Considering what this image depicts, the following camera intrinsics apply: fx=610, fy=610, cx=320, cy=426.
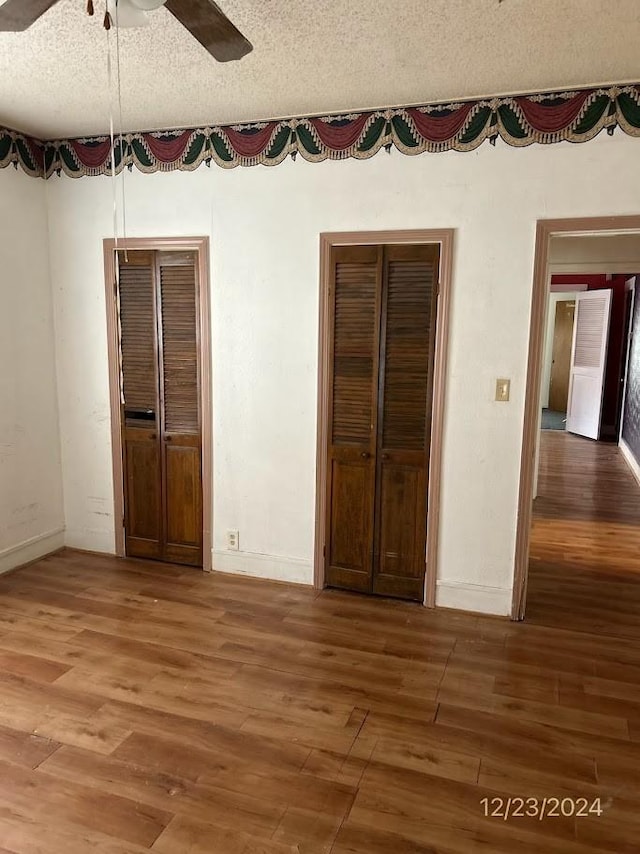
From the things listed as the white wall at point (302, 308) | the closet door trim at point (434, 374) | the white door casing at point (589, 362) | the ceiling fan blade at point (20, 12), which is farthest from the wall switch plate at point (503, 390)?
the white door casing at point (589, 362)

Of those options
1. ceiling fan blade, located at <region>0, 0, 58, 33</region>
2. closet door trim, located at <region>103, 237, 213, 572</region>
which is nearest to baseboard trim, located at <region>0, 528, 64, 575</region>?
closet door trim, located at <region>103, 237, 213, 572</region>

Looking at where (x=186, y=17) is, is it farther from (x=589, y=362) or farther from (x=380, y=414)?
(x=589, y=362)

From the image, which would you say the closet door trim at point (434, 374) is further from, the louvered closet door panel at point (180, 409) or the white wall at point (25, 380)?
the white wall at point (25, 380)

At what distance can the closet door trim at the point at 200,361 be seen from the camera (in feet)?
11.9

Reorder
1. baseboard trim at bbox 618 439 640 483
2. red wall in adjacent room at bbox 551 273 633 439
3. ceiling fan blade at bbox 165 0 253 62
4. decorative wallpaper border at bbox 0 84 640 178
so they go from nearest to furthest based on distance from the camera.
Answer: ceiling fan blade at bbox 165 0 253 62 → decorative wallpaper border at bbox 0 84 640 178 → baseboard trim at bbox 618 439 640 483 → red wall in adjacent room at bbox 551 273 633 439

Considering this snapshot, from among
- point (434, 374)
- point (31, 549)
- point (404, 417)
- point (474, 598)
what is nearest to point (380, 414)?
point (404, 417)

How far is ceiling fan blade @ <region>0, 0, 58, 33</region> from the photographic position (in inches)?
69.4

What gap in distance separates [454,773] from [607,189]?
2.62m

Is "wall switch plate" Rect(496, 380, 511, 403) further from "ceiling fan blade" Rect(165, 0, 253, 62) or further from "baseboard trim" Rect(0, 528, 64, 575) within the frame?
"baseboard trim" Rect(0, 528, 64, 575)

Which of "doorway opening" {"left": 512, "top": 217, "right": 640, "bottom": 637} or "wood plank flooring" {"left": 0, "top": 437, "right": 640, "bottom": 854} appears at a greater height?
"doorway opening" {"left": 512, "top": 217, "right": 640, "bottom": 637}

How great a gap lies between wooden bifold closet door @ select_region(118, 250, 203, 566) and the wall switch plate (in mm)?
1789

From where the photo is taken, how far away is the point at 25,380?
12.6ft

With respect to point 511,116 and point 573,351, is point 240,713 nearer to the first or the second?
point 511,116

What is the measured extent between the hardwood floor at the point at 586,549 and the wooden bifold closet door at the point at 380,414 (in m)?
0.85
